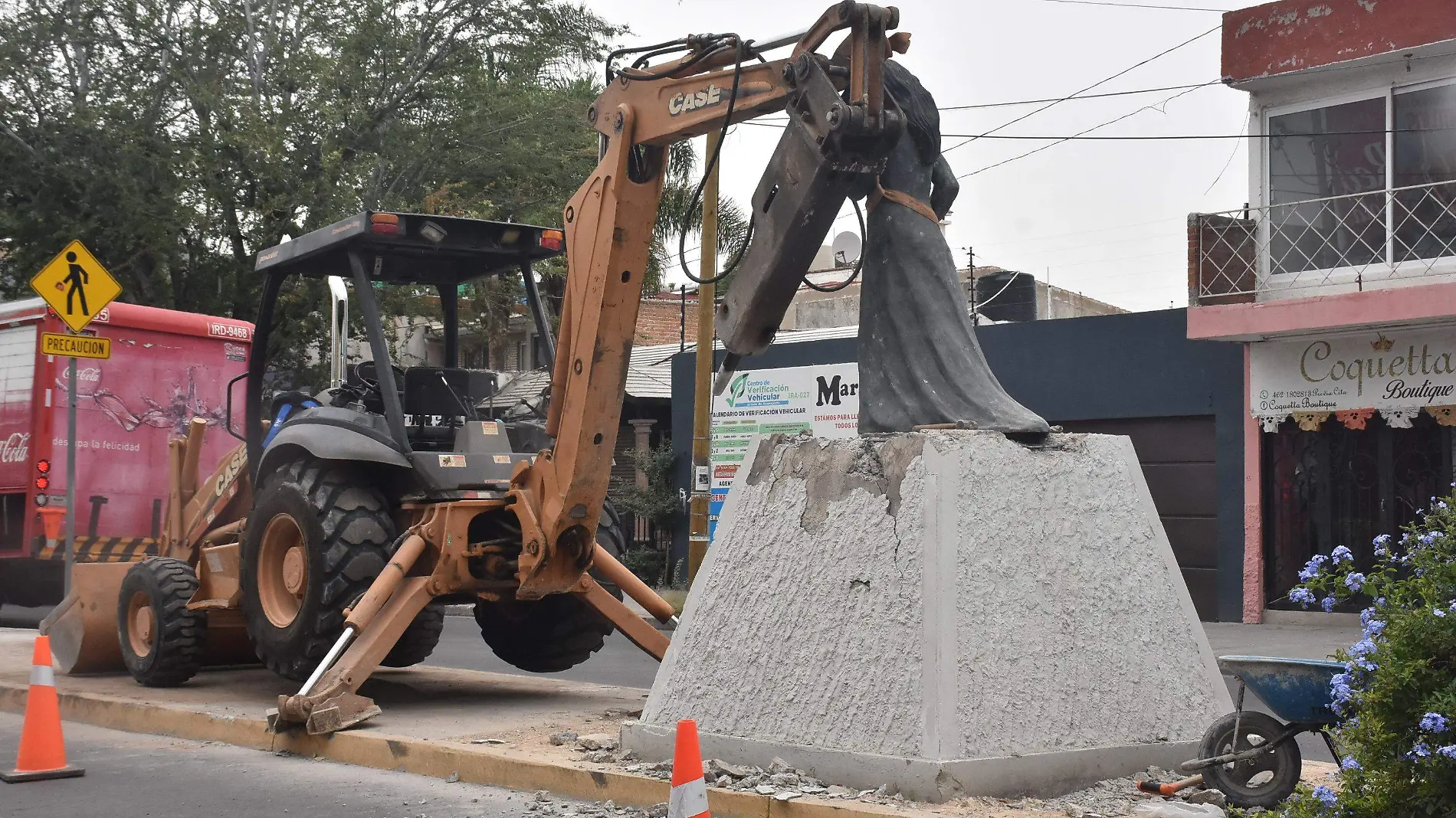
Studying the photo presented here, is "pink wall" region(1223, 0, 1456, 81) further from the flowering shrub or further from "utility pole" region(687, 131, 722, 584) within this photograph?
the flowering shrub

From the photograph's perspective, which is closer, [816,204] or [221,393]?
[816,204]

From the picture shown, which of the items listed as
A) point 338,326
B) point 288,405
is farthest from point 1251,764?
point 288,405

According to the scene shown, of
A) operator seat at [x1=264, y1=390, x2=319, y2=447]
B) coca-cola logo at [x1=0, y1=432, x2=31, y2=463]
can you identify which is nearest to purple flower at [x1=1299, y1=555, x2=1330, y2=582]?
operator seat at [x1=264, y1=390, x2=319, y2=447]

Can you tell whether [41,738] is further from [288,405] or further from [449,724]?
[288,405]

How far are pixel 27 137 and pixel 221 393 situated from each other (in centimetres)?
767

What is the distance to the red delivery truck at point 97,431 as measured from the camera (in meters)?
15.9

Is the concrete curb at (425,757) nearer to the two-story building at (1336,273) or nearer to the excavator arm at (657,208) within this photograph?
the excavator arm at (657,208)

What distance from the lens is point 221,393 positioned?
55.3 ft

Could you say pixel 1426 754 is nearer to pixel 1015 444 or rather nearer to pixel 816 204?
pixel 1015 444

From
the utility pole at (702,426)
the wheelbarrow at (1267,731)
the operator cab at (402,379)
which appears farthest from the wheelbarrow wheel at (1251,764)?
the utility pole at (702,426)

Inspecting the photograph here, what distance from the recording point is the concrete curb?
578 centimetres

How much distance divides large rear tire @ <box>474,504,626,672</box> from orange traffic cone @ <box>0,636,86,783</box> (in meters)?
2.74

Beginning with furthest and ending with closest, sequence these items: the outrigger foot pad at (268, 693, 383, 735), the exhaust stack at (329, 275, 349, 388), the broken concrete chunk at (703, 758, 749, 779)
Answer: the exhaust stack at (329, 275, 349, 388) < the outrigger foot pad at (268, 693, 383, 735) < the broken concrete chunk at (703, 758, 749, 779)

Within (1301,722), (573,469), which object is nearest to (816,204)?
(573,469)
